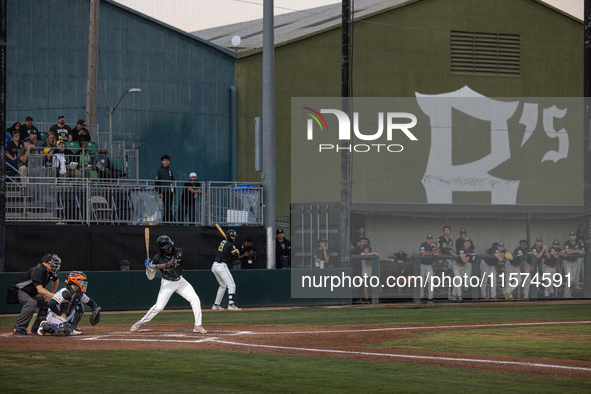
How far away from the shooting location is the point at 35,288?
43.3 feet

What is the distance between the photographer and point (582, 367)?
8.97 m

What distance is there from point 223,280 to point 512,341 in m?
8.84

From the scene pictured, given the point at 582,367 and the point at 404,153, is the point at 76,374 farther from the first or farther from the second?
the point at 404,153

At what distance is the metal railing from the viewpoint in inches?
808

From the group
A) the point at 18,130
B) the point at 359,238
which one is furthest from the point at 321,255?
the point at 18,130

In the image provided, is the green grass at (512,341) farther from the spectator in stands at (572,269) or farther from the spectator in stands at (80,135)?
the spectator in stands at (80,135)

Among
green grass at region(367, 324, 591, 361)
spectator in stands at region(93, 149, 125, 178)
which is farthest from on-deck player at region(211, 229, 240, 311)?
green grass at region(367, 324, 591, 361)

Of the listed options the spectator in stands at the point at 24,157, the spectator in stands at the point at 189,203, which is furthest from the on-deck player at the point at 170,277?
the spectator in stands at the point at 24,157

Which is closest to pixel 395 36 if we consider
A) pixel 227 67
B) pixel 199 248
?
pixel 227 67

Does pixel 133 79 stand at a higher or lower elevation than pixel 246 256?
higher

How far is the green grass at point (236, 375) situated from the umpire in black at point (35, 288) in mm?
2813

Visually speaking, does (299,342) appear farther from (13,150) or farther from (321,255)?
(13,150)

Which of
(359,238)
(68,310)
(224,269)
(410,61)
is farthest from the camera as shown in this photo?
(410,61)

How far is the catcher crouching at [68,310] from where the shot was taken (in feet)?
41.6
